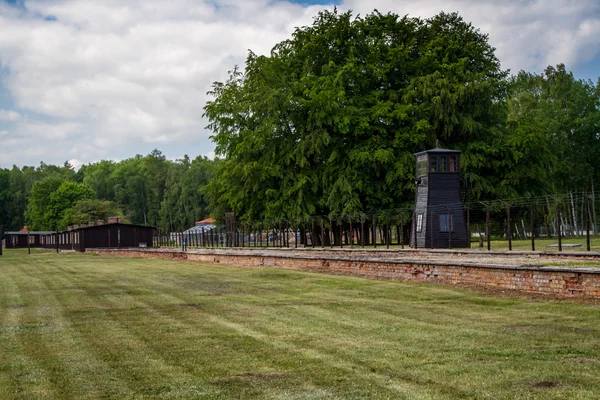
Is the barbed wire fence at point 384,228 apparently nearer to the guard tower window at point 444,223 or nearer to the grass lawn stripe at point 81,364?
the guard tower window at point 444,223

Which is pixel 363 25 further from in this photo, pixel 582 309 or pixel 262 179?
pixel 582 309

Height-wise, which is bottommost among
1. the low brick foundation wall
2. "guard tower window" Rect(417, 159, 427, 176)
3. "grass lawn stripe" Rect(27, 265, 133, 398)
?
"grass lawn stripe" Rect(27, 265, 133, 398)

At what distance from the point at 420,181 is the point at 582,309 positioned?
863 inches

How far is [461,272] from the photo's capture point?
17156 millimetres

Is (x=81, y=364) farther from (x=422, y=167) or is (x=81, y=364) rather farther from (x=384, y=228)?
(x=384, y=228)

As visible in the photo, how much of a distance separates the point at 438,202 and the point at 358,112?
460 inches

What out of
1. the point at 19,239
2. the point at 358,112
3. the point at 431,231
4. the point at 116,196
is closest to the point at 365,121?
the point at 358,112

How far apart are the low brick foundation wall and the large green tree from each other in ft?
48.2

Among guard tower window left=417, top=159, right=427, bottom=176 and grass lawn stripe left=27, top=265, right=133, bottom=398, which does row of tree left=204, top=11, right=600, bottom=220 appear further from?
grass lawn stripe left=27, top=265, right=133, bottom=398

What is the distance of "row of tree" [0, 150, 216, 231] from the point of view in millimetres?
110875

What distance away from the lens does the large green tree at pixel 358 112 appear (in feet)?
139

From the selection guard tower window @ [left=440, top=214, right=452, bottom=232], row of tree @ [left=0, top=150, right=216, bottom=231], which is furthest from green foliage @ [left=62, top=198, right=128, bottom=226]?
guard tower window @ [left=440, top=214, right=452, bottom=232]

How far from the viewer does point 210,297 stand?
15.9 m

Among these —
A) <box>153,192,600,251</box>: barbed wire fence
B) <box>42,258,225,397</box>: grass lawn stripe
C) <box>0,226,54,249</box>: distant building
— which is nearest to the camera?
<box>42,258,225,397</box>: grass lawn stripe
